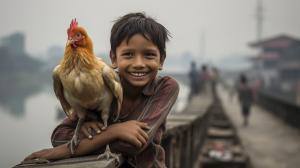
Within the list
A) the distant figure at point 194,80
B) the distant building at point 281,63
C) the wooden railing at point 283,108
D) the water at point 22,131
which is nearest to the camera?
the wooden railing at point 283,108

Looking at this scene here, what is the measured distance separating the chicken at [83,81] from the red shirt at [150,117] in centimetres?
16

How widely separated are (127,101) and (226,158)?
17.4 ft

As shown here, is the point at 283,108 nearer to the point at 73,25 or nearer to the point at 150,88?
the point at 150,88

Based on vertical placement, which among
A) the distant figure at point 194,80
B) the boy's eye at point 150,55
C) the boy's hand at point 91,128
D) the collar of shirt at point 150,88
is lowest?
the distant figure at point 194,80

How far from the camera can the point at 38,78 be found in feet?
120

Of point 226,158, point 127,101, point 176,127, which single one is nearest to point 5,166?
point 226,158

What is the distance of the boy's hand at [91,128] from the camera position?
1816mm

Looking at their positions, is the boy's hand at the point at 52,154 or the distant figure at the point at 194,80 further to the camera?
the distant figure at the point at 194,80

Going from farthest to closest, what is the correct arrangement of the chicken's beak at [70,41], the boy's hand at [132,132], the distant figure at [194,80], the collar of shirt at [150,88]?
the distant figure at [194,80], the collar of shirt at [150,88], the boy's hand at [132,132], the chicken's beak at [70,41]

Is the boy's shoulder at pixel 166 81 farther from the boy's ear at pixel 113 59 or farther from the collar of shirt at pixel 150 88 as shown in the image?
the boy's ear at pixel 113 59

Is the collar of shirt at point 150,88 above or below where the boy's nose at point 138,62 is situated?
below

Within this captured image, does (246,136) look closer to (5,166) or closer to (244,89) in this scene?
(244,89)

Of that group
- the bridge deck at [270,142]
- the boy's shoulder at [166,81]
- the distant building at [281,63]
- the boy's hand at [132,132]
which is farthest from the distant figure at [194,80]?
the distant building at [281,63]

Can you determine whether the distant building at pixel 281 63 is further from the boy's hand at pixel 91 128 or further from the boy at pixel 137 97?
the boy's hand at pixel 91 128
